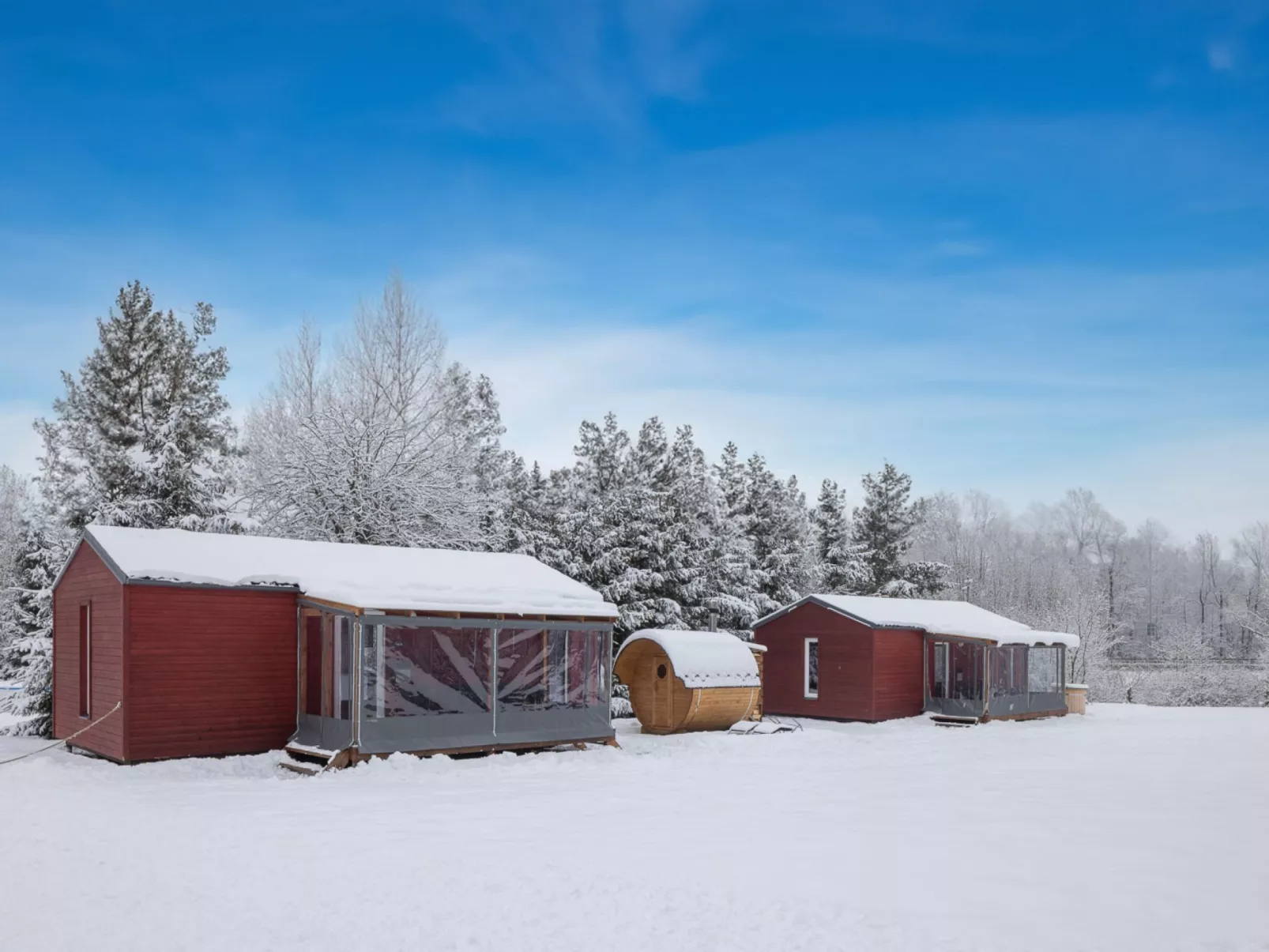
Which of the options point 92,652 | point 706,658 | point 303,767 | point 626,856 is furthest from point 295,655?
point 626,856

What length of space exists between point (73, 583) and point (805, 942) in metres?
14.1

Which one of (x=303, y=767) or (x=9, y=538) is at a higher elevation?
(x=9, y=538)

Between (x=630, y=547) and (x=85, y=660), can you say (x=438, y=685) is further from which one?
(x=630, y=547)

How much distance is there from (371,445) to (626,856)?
65.1ft

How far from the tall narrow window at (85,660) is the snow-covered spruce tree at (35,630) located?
3352 millimetres

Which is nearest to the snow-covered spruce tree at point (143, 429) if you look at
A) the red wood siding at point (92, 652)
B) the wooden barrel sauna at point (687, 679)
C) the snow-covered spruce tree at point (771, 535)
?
the red wood siding at point (92, 652)

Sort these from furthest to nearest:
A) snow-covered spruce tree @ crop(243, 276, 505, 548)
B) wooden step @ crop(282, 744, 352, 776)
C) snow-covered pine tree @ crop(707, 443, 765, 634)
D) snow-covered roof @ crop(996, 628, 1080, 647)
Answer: snow-covered pine tree @ crop(707, 443, 765, 634), snow-covered spruce tree @ crop(243, 276, 505, 548), snow-covered roof @ crop(996, 628, 1080, 647), wooden step @ crop(282, 744, 352, 776)

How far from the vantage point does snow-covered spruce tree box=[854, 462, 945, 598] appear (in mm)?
40750

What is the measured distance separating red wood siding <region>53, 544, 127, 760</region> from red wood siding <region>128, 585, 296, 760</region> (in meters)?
0.31

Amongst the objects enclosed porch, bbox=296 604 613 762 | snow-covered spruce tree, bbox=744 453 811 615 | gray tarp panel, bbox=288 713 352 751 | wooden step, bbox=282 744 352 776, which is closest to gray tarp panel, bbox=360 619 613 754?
enclosed porch, bbox=296 604 613 762

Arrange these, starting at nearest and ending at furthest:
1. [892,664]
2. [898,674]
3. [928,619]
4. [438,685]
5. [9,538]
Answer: [438,685] < [892,664] < [898,674] < [928,619] < [9,538]

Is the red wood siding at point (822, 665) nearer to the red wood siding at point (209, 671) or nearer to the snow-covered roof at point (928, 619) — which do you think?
the snow-covered roof at point (928, 619)

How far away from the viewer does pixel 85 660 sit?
1616 cm

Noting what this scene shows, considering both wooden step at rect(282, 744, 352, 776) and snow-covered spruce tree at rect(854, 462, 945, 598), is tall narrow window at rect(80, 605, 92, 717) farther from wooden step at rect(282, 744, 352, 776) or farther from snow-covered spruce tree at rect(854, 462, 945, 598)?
snow-covered spruce tree at rect(854, 462, 945, 598)
